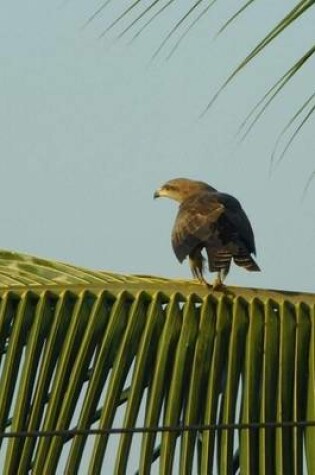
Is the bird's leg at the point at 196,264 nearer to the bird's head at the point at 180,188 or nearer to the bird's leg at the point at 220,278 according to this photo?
the bird's leg at the point at 220,278

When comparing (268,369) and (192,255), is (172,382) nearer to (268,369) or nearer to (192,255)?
(268,369)

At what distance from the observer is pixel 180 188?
8.26 meters

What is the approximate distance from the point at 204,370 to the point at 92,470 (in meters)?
0.46

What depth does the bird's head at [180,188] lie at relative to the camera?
25.8 ft

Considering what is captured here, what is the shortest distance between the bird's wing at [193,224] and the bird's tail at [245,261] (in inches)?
6.8

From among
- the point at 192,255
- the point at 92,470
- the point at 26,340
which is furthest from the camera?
the point at 192,255

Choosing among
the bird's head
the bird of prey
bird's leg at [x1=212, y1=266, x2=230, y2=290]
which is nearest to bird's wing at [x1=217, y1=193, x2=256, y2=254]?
the bird of prey

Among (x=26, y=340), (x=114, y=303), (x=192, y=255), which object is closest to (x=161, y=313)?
(x=114, y=303)

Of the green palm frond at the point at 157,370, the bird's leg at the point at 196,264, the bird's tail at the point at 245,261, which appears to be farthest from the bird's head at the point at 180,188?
the green palm frond at the point at 157,370

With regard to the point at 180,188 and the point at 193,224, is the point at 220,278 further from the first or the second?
the point at 180,188

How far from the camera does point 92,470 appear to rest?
3.57m

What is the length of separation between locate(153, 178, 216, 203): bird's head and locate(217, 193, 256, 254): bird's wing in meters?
1.36

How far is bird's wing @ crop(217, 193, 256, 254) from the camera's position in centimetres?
584

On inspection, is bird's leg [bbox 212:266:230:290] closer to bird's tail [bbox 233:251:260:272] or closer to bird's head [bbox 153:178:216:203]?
bird's tail [bbox 233:251:260:272]
